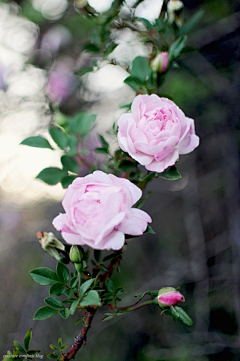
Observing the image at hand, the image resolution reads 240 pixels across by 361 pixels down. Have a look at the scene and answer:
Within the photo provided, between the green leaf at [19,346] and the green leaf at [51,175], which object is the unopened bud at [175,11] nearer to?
the green leaf at [51,175]

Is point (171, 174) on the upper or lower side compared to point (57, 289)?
upper

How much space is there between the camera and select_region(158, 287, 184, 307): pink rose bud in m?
0.43

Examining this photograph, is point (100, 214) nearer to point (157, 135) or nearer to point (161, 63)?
point (157, 135)

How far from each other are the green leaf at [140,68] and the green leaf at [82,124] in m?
0.14

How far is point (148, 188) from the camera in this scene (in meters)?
1.54

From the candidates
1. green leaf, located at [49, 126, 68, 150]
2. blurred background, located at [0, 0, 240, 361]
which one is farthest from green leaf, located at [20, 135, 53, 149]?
blurred background, located at [0, 0, 240, 361]

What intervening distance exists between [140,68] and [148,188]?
1018 millimetres

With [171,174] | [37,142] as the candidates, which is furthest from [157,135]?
[37,142]

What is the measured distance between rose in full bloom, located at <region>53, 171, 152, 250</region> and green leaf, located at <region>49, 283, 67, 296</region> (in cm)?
10

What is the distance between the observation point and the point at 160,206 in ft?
5.28

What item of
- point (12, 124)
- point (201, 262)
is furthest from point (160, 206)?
point (12, 124)

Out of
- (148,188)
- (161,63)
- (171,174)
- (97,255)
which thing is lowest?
(148,188)

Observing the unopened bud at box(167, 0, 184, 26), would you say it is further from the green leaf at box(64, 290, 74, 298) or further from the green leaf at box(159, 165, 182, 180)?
the green leaf at box(64, 290, 74, 298)

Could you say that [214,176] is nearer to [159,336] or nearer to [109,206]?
[159,336]
